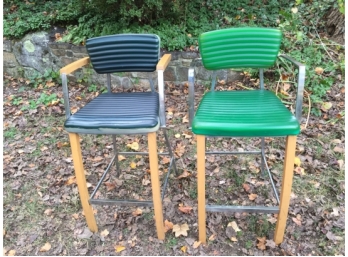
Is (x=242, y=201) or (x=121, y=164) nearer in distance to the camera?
(x=242, y=201)

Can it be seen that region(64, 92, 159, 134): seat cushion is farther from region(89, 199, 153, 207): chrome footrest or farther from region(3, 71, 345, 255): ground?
region(3, 71, 345, 255): ground

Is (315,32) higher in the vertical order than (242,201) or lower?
higher

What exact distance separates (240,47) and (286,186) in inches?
34.5

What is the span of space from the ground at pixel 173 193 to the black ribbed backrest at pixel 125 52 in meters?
0.90

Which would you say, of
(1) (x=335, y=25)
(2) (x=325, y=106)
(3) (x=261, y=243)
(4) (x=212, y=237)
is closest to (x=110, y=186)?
(4) (x=212, y=237)

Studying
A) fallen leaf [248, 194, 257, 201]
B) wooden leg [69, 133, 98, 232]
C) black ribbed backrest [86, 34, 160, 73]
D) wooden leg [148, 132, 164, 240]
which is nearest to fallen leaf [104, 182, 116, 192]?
wooden leg [69, 133, 98, 232]

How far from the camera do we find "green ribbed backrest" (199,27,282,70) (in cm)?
184

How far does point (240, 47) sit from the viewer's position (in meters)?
1.89

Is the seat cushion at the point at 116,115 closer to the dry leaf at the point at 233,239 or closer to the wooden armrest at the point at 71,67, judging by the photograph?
the wooden armrest at the point at 71,67

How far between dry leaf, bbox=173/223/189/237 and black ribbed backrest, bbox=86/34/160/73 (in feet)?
3.31

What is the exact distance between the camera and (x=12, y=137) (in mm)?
2977

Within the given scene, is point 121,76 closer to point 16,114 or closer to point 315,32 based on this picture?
point 16,114

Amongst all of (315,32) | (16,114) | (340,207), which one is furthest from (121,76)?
(340,207)

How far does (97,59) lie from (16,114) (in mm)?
1876
